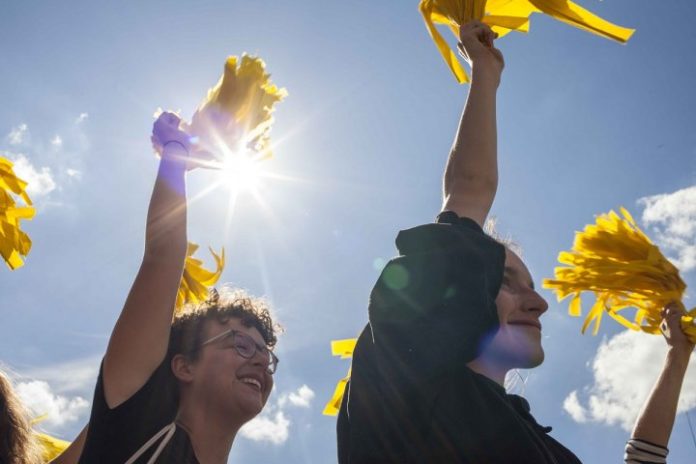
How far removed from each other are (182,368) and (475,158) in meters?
A: 1.57

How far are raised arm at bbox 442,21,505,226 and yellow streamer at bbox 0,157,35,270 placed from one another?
2.24 meters

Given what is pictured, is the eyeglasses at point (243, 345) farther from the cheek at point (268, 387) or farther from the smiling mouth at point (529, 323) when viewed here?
the smiling mouth at point (529, 323)

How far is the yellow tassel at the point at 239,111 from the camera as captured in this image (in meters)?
2.25

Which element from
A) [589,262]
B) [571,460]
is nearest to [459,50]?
[571,460]

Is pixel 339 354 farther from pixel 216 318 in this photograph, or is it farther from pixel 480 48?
pixel 480 48

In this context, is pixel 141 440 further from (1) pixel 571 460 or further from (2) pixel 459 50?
(2) pixel 459 50

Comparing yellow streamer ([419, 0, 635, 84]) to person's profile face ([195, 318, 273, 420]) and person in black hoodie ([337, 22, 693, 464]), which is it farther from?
person's profile face ([195, 318, 273, 420])

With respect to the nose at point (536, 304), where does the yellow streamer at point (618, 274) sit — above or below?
above

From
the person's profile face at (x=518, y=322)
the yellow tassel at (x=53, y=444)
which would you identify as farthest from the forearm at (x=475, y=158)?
the yellow tassel at (x=53, y=444)

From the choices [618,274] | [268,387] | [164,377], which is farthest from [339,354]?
[618,274]

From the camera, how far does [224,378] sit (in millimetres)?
2684

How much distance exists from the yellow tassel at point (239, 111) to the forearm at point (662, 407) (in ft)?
7.90

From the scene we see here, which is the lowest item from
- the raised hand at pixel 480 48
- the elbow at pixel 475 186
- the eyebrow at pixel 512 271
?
the eyebrow at pixel 512 271

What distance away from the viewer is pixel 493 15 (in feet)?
8.60
